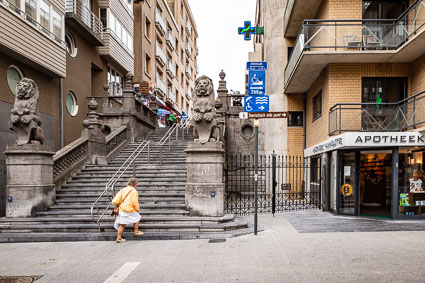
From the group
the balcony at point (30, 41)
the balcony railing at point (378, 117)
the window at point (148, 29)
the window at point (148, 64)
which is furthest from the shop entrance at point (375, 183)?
the window at point (148, 29)

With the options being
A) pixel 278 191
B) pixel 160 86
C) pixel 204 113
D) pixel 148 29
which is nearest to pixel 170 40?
pixel 148 29

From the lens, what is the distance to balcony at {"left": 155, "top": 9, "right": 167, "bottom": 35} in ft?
100

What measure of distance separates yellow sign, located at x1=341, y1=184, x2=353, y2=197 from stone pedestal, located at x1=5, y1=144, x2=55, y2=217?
34.3ft

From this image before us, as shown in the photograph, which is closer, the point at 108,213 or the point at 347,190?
the point at 108,213

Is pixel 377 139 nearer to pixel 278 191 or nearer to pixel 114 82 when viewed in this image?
pixel 278 191

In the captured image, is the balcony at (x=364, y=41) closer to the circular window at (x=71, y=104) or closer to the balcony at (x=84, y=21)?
the balcony at (x=84, y=21)

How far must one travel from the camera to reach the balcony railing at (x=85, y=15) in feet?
53.6

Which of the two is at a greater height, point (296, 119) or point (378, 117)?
point (296, 119)

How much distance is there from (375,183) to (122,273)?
1023 cm

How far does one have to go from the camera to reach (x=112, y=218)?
9.22 m

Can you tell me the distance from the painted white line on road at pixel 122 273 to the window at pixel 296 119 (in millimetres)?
14234

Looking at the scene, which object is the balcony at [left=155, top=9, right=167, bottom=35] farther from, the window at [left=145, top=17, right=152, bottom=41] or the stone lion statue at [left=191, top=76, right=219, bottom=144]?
the stone lion statue at [left=191, top=76, right=219, bottom=144]

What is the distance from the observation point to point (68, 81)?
16.5 m

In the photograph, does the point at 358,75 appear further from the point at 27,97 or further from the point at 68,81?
the point at 68,81
